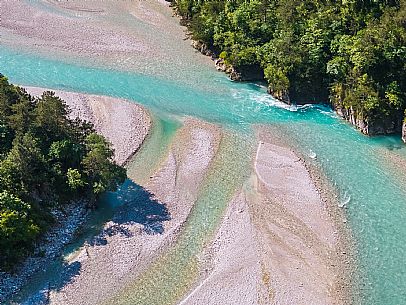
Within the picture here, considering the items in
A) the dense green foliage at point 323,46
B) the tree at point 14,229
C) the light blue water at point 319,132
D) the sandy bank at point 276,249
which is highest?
the dense green foliage at point 323,46

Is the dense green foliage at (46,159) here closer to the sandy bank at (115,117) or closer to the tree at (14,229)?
the tree at (14,229)

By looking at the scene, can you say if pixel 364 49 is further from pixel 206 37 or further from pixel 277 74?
pixel 206 37

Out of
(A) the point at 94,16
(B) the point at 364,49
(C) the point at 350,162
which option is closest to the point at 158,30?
(A) the point at 94,16

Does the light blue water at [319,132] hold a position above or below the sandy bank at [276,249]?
above

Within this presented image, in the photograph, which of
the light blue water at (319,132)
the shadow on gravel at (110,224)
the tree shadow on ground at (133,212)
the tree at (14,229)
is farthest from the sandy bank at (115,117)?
the tree at (14,229)

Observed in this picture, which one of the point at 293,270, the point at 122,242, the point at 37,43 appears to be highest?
the point at 37,43

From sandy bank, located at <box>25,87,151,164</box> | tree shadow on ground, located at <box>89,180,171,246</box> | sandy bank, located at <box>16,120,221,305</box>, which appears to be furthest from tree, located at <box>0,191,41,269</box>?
sandy bank, located at <box>25,87,151,164</box>

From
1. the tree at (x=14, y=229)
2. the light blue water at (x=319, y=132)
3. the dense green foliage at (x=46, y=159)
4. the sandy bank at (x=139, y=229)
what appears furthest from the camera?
the light blue water at (x=319, y=132)

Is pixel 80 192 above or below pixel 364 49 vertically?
below
